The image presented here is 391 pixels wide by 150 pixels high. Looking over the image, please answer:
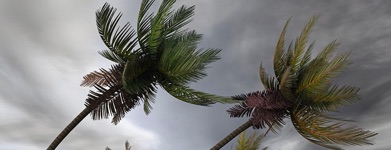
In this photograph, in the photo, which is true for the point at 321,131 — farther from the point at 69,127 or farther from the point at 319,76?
the point at 69,127

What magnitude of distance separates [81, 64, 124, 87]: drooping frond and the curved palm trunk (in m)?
0.74

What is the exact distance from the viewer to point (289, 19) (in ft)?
46.0

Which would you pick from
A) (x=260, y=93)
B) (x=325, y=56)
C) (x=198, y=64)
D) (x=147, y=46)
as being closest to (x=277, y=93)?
(x=260, y=93)

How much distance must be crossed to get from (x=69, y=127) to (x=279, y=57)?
6989 millimetres

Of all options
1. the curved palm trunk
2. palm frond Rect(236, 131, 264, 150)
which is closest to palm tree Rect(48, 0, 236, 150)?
the curved palm trunk

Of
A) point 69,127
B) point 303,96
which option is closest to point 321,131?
point 303,96

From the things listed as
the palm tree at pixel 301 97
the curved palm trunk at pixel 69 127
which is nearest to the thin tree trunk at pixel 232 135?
the palm tree at pixel 301 97

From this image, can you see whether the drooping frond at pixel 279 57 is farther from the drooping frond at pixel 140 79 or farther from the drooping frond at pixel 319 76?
the drooping frond at pixel 140 79

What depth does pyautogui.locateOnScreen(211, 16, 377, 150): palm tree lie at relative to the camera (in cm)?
1301

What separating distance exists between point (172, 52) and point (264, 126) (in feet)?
12.3

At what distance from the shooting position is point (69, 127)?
38.3ft

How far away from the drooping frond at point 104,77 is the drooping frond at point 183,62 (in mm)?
1176

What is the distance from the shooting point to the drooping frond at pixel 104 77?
38.9 ft

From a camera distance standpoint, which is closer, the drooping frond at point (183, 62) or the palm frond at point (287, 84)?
the drooping frond at point (183, 62)
